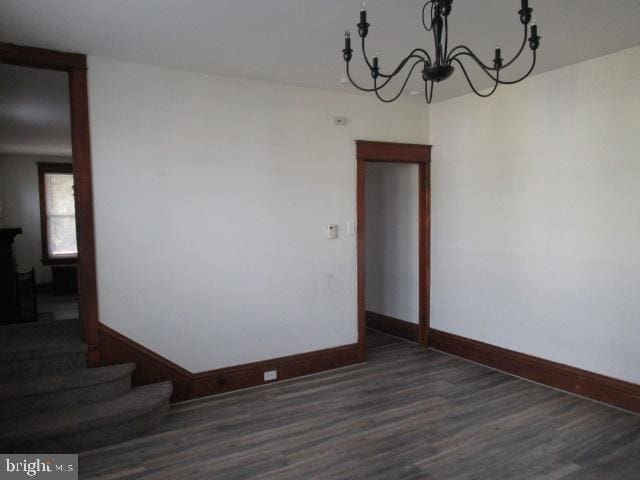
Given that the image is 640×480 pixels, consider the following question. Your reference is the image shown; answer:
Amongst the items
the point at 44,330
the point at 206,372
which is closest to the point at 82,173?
the point at 44,330

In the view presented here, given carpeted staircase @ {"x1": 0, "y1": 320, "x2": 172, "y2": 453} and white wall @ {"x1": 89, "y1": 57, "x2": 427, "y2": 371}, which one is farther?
white wall @ {"x1": 89, "y1": 57, "x2": 427, "y2": 371}

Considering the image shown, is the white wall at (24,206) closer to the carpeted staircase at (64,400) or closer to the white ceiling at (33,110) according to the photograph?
the white ceiling at (33,110)

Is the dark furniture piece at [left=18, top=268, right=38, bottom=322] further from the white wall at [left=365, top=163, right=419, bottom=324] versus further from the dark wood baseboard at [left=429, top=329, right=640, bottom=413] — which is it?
the dark wood baseboard at [left=429, top=329, right=640, bottom=413]

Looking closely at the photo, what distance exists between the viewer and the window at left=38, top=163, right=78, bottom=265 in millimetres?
8195

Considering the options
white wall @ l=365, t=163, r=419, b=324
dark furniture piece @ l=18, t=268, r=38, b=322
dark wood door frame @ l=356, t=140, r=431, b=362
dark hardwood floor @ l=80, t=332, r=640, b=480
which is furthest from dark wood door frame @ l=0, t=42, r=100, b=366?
white wall @ l=365, t=163, r=419, b=324

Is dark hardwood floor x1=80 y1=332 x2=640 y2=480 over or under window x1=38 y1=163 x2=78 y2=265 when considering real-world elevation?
under

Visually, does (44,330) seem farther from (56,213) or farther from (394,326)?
(56,213)

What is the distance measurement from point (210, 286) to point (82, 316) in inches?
38.6

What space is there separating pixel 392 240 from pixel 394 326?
105cm

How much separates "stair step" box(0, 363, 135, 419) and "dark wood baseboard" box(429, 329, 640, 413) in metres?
3.17

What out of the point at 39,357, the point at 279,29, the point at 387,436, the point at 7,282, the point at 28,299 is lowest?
the point at 387,436

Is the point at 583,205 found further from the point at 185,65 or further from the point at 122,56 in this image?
the point at 122,56

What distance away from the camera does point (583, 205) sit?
371 centimetres

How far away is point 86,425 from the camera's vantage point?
3031mm
